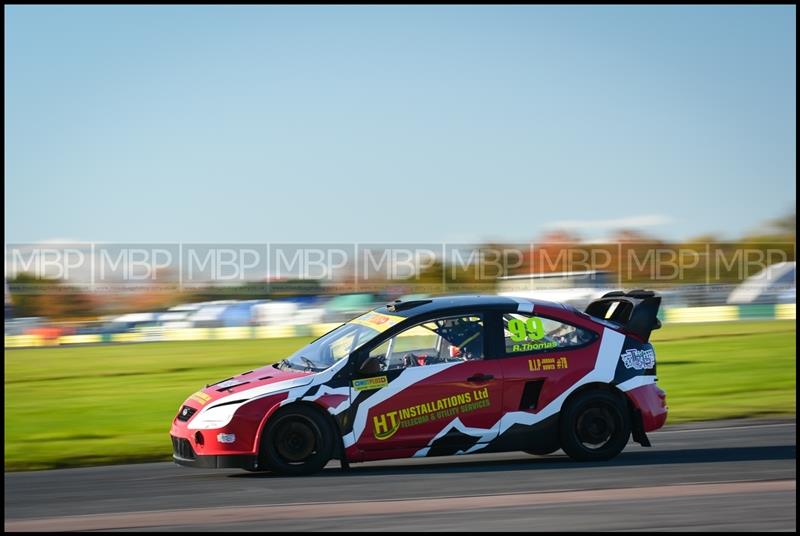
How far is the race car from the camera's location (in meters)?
8.17

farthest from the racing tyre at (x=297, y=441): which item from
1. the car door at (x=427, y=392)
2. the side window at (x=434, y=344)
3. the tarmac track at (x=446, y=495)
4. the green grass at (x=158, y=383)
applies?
the green grass at (x=158, y=383)

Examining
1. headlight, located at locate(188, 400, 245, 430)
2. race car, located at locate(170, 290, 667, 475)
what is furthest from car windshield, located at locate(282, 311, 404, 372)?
headlight, located at locate(188, 400, 245, 430)

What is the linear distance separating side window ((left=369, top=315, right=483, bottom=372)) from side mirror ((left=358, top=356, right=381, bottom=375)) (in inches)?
2.1

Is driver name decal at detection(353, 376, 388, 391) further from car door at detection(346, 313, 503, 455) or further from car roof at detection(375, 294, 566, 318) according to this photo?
car roof at detection(375, 294, 566, 318)

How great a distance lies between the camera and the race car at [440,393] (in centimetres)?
817

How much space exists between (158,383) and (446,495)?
45.4 ft

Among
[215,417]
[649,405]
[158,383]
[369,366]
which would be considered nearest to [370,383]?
[369,366]

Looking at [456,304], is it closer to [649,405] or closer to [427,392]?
[427,392]

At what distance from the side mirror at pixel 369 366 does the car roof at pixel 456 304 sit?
1.85ft

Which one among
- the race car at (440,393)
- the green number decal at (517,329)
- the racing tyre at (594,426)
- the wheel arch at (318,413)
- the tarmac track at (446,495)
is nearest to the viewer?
the tarmac track at (446,495)

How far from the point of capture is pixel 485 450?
8.62 metres

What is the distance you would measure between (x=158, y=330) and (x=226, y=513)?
26.3 metres

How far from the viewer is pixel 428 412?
842cm

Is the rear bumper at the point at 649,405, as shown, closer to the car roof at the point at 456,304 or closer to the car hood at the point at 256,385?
the car roof at the point at 456,304
